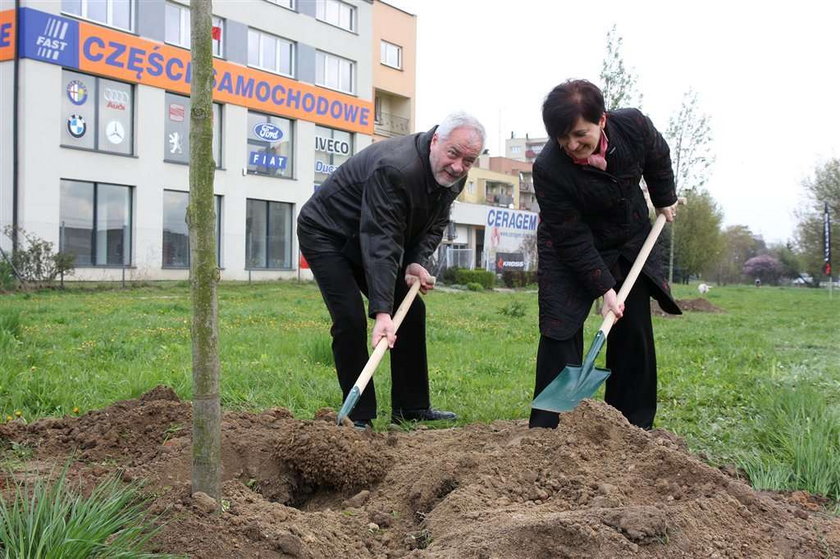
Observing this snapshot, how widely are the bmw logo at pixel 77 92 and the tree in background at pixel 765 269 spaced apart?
2962 inches

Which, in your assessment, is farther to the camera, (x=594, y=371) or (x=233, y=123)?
(x=233, y=123)

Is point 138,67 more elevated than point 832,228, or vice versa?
point 138,67

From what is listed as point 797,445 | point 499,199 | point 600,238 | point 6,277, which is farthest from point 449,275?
point 499,199

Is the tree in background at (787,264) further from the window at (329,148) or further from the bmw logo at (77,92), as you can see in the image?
the bmw logo at (77,92)

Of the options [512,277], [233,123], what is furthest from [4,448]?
[512,277]

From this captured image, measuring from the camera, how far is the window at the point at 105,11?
20547 mm

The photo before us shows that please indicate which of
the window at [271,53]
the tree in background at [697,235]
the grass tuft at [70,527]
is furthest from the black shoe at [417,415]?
the tree in background at [697,235]

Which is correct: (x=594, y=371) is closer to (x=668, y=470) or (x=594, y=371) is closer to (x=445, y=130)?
(x=668, y=470)

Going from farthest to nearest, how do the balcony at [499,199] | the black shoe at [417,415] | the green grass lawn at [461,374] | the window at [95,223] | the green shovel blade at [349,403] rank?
the balcony at [499,199] → the window at [95,223] → the black shoe at [417,415] → the green grass lawn at [461,374] → the green shovel blade at [349,403]

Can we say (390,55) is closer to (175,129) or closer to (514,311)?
(175,129)

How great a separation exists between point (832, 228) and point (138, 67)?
3151 cm

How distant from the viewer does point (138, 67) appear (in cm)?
2191

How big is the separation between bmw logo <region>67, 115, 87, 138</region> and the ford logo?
6.45 metres

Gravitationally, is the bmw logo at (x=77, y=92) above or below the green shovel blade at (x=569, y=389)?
above
